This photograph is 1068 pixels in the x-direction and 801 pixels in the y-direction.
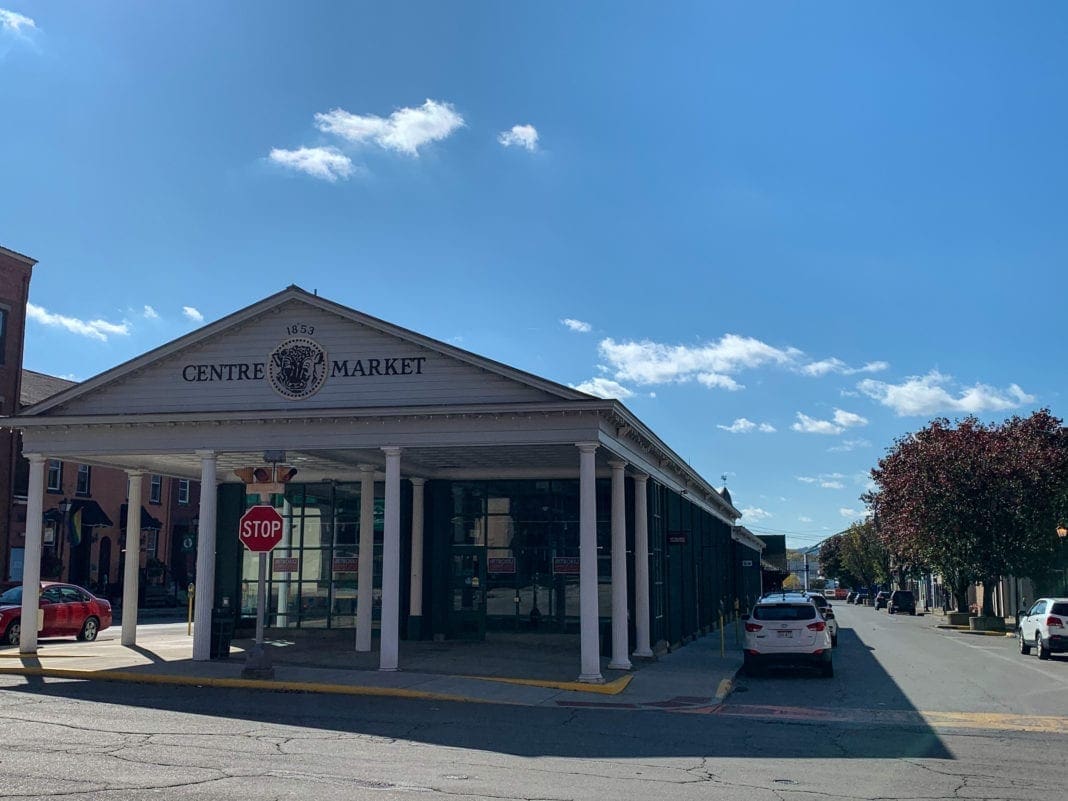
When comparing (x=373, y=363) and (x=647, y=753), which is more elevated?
(x=373, y=363)

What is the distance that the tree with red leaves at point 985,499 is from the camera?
130ft

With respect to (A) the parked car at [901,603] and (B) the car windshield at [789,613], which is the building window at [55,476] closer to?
(B) the car windshield at [789,613]

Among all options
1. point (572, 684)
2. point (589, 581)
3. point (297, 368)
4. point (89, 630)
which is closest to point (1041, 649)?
point (589, 581)

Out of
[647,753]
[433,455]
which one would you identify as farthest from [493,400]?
[647,753]

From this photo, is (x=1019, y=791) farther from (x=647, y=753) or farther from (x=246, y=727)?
(x=246, y=727)

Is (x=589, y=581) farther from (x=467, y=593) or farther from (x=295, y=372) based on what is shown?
(x=467, y=593)

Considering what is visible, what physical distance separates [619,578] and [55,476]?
3423 cm

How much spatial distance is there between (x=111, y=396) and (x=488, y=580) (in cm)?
1002

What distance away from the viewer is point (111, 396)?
2094 centimetres

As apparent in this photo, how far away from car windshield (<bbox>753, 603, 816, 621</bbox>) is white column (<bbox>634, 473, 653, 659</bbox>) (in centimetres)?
282

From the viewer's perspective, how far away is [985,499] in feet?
130

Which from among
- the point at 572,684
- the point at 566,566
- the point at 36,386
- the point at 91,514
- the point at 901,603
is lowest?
the point at 901,603

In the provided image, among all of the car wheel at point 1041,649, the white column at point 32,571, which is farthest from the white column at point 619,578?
the car wheel at point 1041,649

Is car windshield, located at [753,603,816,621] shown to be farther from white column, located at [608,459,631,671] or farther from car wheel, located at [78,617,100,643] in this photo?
car wheel, located at [78,617,100,643]
